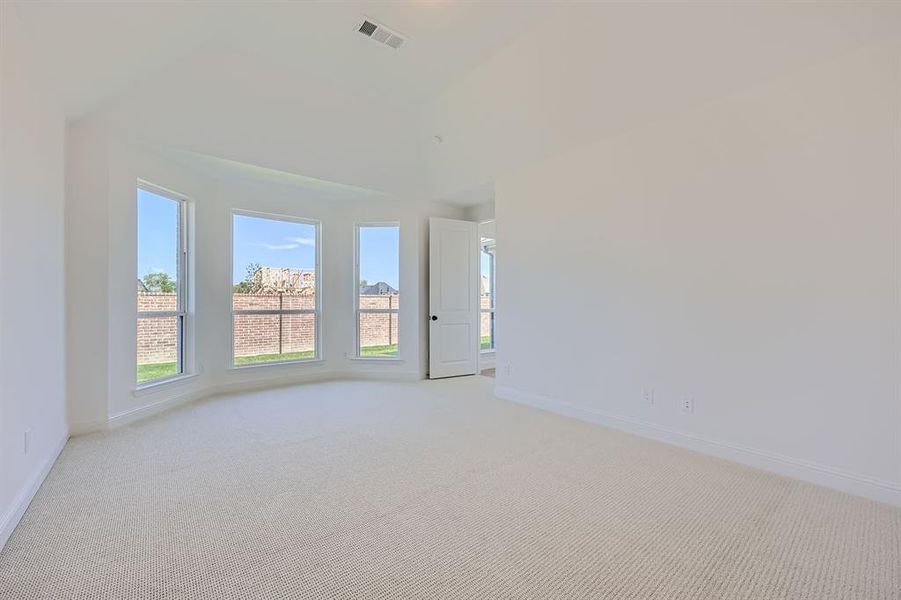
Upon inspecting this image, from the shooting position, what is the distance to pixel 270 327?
5.25 metres

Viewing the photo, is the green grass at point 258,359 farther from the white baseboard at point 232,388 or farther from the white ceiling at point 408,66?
the white ceiling at point 408,66

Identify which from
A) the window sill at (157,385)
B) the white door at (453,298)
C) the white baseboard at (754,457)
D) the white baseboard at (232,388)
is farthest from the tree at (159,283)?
the white baseboard at (754,457)

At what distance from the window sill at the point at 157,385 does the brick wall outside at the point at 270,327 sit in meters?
0.21

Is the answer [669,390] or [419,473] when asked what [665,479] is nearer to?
[669,390]

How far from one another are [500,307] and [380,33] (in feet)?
9.20

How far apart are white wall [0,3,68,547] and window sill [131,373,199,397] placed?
84cm

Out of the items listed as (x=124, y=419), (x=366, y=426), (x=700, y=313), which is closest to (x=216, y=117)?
(x=124, y=419)

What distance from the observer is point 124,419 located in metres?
3.53

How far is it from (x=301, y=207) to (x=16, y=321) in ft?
12.0

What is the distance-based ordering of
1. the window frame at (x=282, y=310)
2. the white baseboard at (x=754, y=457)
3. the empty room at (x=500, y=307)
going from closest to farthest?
the empty room at (x=500, y=307) → the white baseboard at (x=754, y=457) → the window frame at (x=282, y=310)

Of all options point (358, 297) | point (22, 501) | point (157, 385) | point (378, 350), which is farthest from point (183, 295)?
point (22, 501)

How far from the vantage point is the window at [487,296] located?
7.41 metres

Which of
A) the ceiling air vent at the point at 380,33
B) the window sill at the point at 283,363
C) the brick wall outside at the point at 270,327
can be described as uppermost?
the ceiling air vent at the point at 380,33

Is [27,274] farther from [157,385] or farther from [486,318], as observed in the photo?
[486,318]
